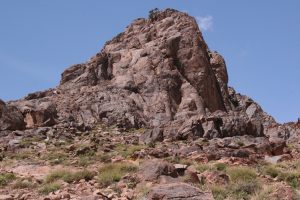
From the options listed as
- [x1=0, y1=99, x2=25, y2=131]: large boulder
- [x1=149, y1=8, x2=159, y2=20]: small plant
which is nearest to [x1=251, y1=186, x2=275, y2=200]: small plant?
[x1=0, y1=99, x2=25, y2=131]: large boulder

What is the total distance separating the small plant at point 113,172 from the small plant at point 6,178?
312 cm

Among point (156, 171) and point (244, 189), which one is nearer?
point (244, 189)

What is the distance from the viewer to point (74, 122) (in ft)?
139

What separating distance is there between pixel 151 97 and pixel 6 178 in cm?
3152

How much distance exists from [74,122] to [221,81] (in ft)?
75.9

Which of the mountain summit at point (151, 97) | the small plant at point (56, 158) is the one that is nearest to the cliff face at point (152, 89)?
the mountain summit at point (151, 97)

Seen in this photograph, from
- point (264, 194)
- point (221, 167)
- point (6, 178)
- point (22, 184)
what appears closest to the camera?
point (264, 194)

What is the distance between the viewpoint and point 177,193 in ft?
41.1

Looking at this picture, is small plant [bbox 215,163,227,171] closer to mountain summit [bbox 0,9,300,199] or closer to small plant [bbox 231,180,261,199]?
small plant [bbox 231,180,261,199]

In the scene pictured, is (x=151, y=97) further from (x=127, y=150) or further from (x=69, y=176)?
(x=69, y=176)

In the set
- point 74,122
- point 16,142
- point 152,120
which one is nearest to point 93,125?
point 74,122

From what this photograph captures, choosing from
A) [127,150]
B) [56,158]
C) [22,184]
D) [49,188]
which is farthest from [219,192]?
[127,150]

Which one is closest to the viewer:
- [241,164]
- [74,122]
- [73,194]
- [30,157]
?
[73,194]

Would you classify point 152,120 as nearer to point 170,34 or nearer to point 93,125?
point 93,125
